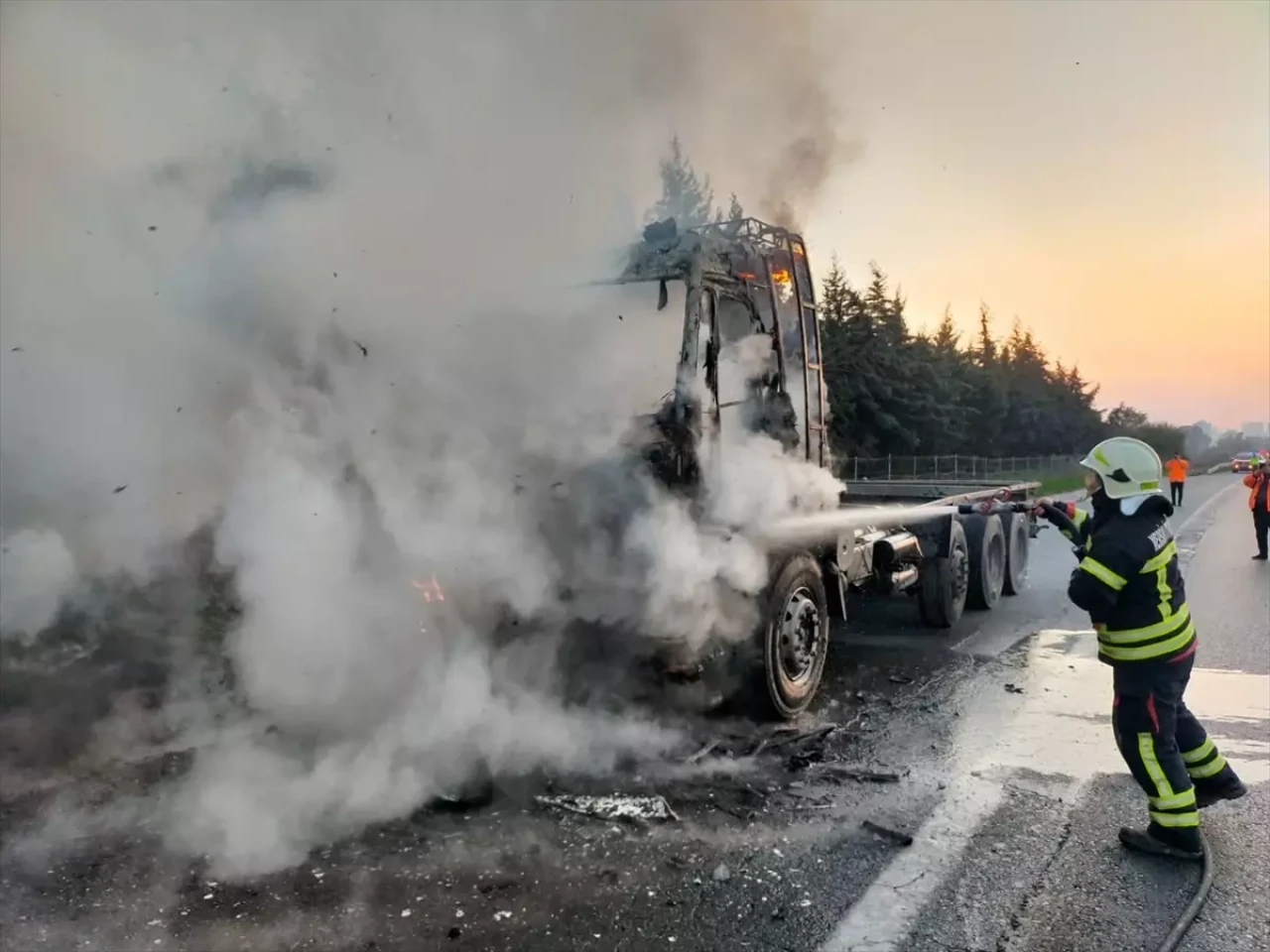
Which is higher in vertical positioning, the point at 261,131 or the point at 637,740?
Result: the point at 261,131

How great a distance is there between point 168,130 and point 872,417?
26.7 metres

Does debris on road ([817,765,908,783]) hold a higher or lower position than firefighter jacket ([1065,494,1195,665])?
lower

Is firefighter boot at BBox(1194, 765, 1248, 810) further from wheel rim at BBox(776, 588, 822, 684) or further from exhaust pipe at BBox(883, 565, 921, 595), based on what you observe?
exhaust pipe at BBox(883, 565, 921, 595)

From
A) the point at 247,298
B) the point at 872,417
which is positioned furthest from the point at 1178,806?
the point at 872,417

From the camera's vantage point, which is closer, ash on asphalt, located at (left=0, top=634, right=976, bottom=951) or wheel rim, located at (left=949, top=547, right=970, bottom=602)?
ash on asphalt, located at (left=0, top=634, right=976, bottom=951)

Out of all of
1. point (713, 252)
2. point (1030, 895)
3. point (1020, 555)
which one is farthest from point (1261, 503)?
point (1030, 895)

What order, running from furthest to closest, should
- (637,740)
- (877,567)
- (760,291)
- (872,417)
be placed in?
(872,417)
(877,567)
(760,291)
(637,740)

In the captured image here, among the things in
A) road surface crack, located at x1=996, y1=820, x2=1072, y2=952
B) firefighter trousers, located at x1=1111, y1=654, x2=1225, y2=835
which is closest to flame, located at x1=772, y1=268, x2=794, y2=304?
firefighter trousers, located at x1=1111, y1=654, x2=1225, y2=835

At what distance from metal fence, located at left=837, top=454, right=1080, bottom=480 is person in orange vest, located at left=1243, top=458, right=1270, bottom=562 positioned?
5.23 meters

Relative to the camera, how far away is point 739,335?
19.0 ft

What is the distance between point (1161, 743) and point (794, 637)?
7.35 ft

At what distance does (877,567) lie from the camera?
7.43 metres

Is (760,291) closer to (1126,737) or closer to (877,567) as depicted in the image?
(877,567)

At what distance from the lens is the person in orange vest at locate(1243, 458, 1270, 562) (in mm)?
13555
